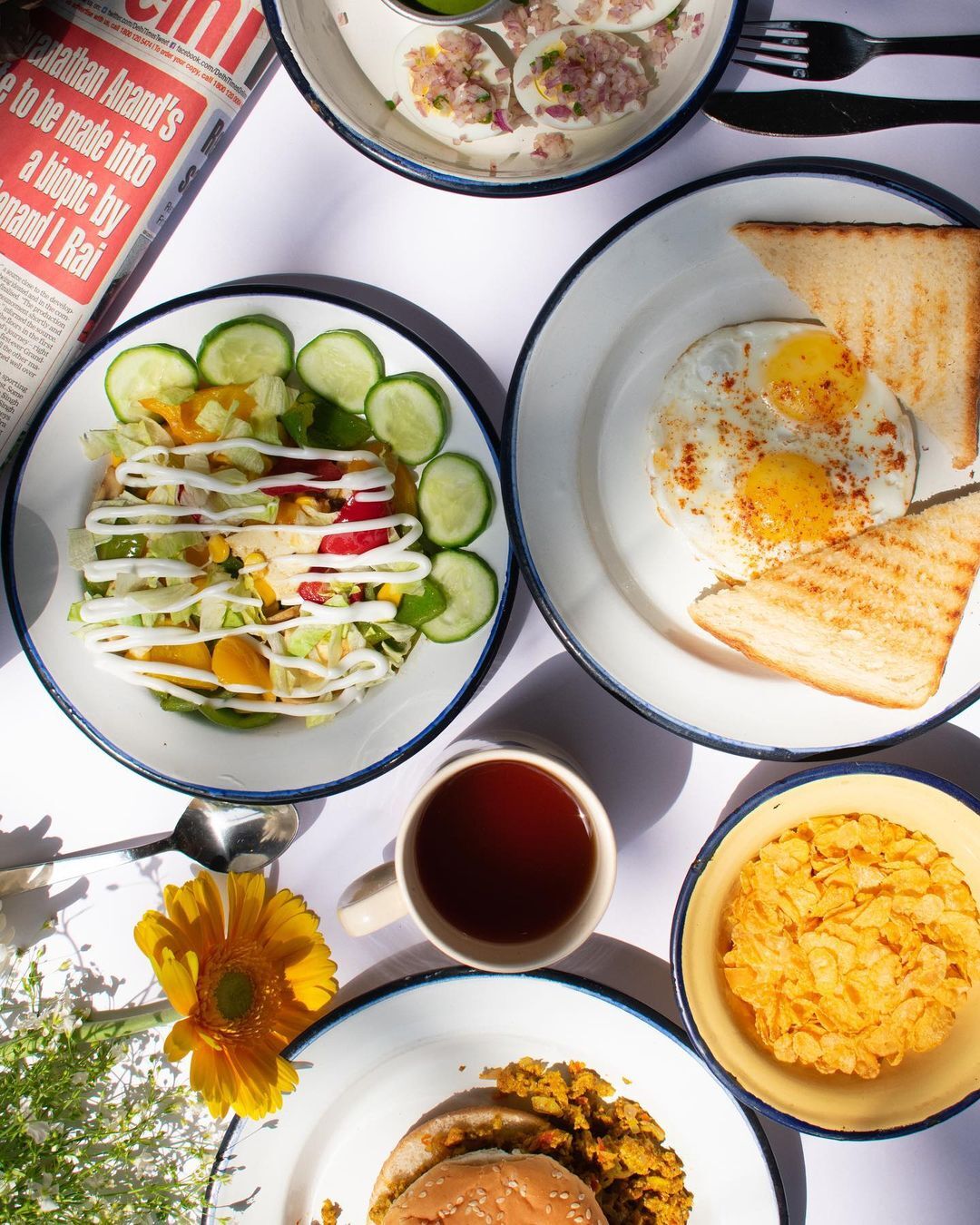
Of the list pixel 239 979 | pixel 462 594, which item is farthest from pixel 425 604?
pixel 239 979

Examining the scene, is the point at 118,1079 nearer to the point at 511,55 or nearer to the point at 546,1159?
the point at 546,1159

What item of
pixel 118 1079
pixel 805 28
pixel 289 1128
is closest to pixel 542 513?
pixel 805 28

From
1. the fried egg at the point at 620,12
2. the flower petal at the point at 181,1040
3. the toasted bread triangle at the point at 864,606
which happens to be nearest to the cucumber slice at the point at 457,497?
the toasted bread triangle at the point at 864,606

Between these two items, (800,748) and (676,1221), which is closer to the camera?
(800,748)

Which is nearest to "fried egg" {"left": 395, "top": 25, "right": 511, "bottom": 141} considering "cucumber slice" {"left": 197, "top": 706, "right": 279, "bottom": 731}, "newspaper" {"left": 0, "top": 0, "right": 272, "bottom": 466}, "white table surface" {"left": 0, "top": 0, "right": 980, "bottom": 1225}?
"white table surface" {"left": 0, "top": 0, "right": 980, "bottom": 1225}

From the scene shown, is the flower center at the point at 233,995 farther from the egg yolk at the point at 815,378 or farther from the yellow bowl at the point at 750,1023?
the egg yolk at the point at 815,378
